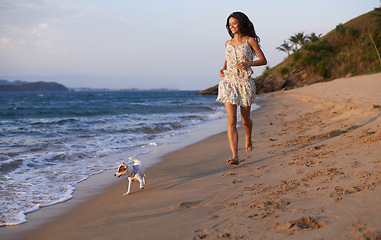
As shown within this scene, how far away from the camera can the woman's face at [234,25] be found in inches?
161

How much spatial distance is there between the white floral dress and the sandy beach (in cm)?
98

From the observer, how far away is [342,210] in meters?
2.28

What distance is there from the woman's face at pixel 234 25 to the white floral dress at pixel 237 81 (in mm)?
192

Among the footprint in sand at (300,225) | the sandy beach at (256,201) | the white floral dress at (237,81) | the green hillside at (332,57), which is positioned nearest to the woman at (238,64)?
the white floral dress at (237,81)

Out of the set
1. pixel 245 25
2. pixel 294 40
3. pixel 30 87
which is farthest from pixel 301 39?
pixel 30 87

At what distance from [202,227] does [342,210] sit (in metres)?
1.04

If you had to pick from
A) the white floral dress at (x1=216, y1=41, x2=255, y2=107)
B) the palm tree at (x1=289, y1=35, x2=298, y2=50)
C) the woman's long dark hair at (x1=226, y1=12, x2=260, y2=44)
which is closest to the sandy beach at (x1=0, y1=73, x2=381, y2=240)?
the white floral dress at (x1=216, y1=41, x2=255, y2=107)

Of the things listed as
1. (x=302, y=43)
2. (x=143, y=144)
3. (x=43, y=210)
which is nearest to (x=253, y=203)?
(x=43, y=210)

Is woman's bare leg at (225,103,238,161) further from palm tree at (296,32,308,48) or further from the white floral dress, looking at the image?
palm tree at (296,32,308,48)

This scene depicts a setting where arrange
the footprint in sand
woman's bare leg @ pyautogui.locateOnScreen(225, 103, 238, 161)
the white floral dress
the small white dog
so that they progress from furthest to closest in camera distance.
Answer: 1. woman's bare leg @ pyautogui.locateOnScreen(225, 103, 238, 161)
2. the white floral dress
3. the small white dog
4. the footprint in sand

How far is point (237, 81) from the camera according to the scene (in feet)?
14.0

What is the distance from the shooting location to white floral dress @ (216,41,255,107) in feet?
13.6

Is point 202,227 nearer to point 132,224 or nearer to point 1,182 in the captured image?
point 132,224

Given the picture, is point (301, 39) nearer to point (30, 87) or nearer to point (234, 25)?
point (234, 25)
